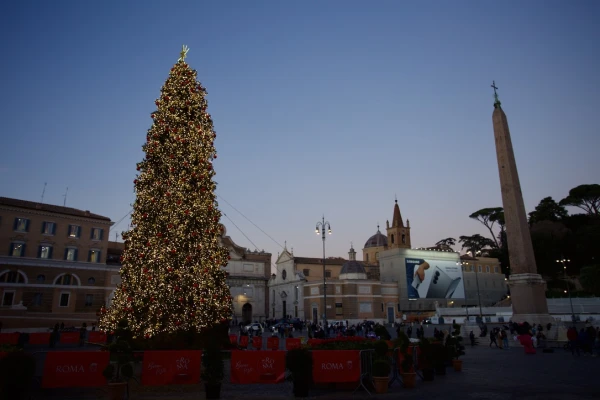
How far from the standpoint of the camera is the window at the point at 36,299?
37625mm

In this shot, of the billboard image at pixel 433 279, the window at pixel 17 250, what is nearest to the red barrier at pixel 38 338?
the window at pixel 17 250

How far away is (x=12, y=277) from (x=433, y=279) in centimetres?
5645

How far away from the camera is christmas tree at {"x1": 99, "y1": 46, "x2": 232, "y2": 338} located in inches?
607

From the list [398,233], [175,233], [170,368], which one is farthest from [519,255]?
[398,233]

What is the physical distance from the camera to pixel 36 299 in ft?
124

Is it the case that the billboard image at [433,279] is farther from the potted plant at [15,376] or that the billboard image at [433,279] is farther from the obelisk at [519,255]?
the potted plant at [15,376]

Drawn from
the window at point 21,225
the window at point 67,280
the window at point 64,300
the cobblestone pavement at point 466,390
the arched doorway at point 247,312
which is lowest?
the cobblestone pavement at point 466,390

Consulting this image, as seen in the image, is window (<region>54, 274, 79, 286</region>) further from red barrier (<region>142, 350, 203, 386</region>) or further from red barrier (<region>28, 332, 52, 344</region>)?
red barrier (<region>142, 350, 203, 386</region>)

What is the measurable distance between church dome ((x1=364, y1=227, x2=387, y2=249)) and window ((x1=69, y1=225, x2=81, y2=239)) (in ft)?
204

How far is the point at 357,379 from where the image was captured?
36.2 feet

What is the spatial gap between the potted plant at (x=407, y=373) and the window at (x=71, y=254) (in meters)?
38.6

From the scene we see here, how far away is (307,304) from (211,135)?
44.5m

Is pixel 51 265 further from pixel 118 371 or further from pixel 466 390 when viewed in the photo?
pixel 466 390

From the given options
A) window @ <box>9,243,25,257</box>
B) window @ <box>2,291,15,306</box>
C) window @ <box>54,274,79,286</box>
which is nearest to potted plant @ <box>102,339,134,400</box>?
window @ <box>2,291,15,306</box>
